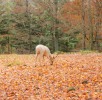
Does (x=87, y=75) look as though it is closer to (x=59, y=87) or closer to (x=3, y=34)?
(x=59, y=87)

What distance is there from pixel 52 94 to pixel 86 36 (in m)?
24.4

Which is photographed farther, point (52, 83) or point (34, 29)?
point (34, 29)

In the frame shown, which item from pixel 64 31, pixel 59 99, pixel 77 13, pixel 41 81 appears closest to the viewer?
pixel 59 99

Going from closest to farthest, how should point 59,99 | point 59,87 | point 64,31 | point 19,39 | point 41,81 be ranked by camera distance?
point 59,99, point 59,87, point 41,81, point 64,31, point 19,39

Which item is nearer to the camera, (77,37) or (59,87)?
(59,87)

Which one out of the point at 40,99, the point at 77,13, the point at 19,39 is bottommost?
the point at 40,99

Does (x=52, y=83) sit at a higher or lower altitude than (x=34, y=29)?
lower

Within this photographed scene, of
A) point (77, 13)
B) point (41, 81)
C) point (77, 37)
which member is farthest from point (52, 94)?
point (77, 37)

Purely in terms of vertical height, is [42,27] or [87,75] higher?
[42,27]

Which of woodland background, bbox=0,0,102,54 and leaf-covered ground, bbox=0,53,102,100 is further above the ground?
woodland background, bbox=0,0,102,54

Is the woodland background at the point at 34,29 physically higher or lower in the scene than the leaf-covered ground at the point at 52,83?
higher

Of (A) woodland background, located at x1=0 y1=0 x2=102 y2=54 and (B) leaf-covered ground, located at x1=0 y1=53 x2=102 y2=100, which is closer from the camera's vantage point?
(B) leaf-covered ground, located at x1=0 y1=53 x2=102 y2=100

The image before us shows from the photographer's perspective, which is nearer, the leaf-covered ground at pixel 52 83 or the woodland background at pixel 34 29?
the leaf-covered ground at pixel 52 83

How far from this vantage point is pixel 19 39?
122 feet
